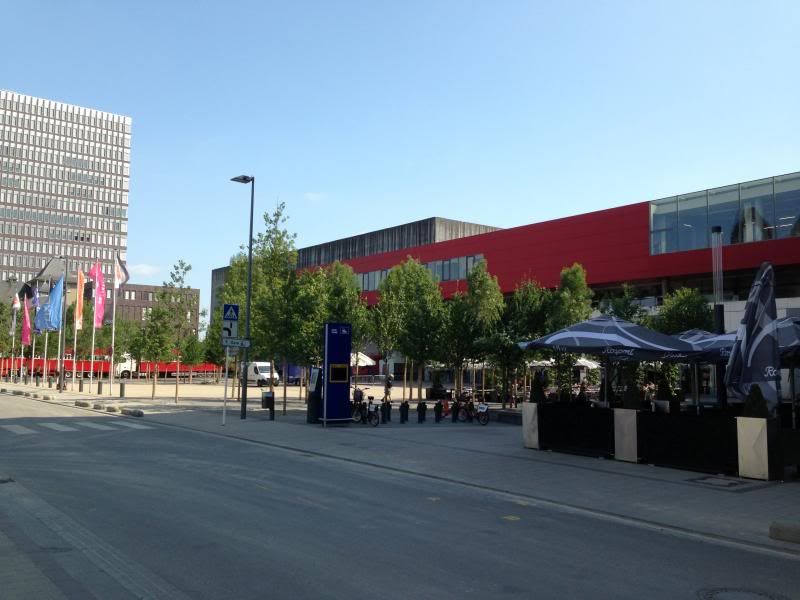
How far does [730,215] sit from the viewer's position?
43.5 meters

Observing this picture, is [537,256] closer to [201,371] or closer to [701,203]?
[701,203]

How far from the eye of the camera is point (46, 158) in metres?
140

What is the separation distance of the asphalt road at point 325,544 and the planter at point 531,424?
497 centimetres

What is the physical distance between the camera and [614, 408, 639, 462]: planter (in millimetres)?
14484

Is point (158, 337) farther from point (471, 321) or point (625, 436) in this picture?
point (625, 436)

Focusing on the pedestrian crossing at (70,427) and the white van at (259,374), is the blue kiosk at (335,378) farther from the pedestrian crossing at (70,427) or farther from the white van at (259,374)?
the white van at (259,374)

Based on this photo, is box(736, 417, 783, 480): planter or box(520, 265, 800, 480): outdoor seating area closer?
box(736, 417, 783, 480): planter

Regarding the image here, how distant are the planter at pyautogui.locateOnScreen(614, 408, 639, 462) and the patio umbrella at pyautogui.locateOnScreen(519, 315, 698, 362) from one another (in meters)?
1.40

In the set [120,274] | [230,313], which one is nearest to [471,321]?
[230,313]

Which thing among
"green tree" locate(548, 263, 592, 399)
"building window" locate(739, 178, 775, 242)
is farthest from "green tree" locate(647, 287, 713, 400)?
"building window" locate(739, 178, 775, 242)

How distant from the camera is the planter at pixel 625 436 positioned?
1448 centimetres

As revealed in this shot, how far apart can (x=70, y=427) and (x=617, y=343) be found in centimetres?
1609

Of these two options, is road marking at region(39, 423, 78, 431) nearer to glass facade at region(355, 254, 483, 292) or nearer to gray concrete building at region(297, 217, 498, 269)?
glass facade at region(355, 254, 483, 292)

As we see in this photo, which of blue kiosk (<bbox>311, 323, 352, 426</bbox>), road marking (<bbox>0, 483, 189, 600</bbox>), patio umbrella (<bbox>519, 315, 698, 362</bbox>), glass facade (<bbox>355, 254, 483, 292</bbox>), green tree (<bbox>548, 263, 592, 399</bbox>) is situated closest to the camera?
road marking (<bbox>0, 483, 189, 600</bbox>)
